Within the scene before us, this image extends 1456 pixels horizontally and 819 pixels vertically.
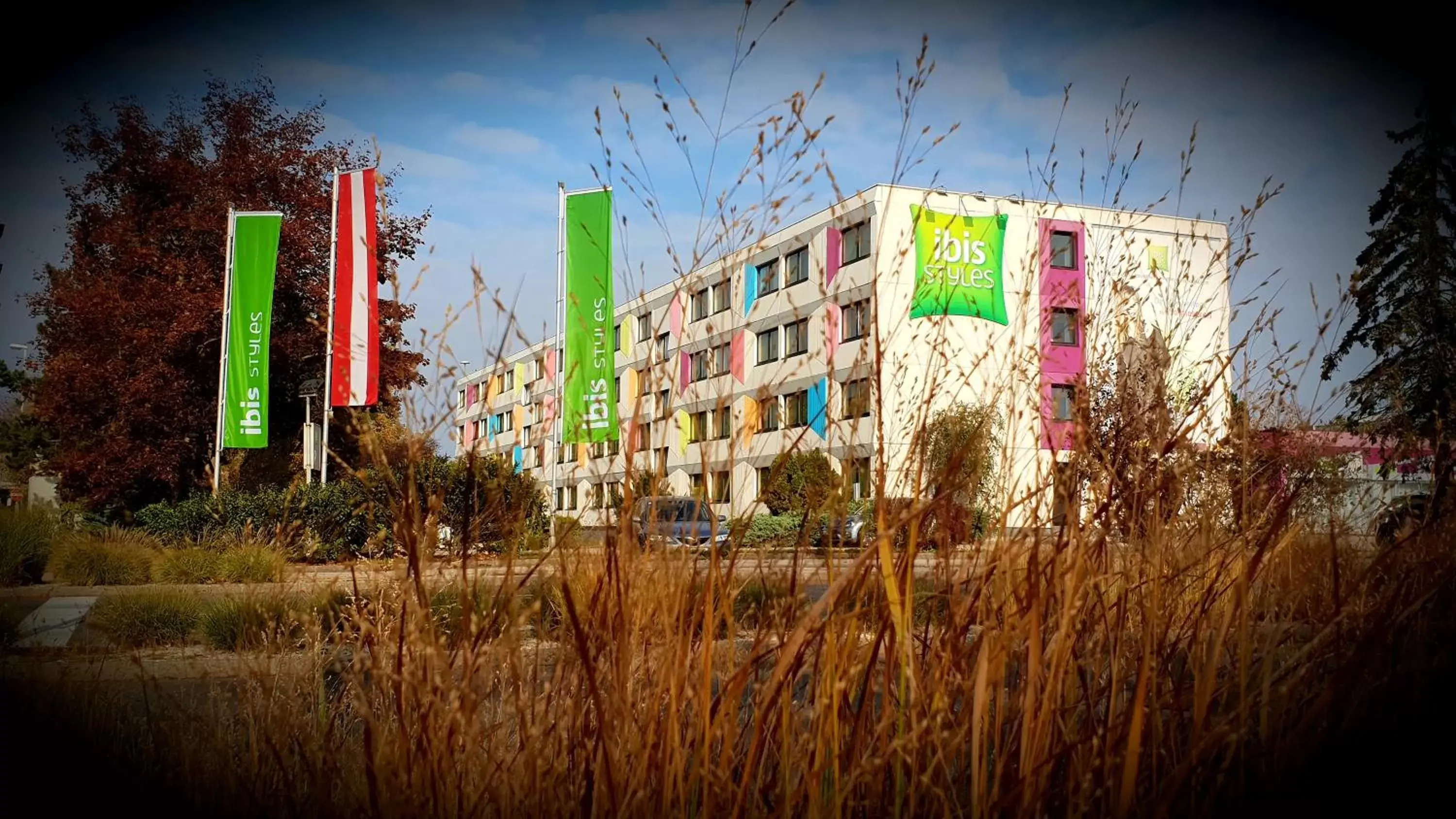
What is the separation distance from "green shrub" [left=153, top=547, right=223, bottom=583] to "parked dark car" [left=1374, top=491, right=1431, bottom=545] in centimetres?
1019

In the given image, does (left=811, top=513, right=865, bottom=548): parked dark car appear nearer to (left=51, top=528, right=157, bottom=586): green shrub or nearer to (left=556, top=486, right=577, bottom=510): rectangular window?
(left=556, top=486, right=577, bottom=510): rectangular window

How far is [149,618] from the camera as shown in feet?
21.2

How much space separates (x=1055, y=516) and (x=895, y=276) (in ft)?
1.79

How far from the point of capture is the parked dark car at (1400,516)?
2492 mm

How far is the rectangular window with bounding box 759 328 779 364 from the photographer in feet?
115

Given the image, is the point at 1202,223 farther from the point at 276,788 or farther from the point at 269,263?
the point at 269,263

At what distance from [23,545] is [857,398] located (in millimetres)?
12339

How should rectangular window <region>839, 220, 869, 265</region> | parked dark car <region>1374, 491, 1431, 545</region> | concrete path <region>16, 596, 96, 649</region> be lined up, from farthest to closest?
rectangular window <region>839, 220, 869, 265</region> → concrete path <region>16, 596, 96, 649</region> → parked dark car <region>1374, 491, 1431, 545</region>

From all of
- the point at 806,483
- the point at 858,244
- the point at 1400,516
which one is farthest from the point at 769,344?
the point at 806,483

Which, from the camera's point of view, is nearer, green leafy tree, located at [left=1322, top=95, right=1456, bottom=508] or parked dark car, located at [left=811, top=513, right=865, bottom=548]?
parked dark car, located at [left=811, top=513, right=865, bottom=548]

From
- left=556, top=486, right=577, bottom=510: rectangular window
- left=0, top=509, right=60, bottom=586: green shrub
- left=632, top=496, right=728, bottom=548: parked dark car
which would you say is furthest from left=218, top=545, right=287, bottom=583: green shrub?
→ left=632, top=496, right=728, bottom=548: parked dark car

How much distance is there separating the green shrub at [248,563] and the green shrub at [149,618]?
2117 mm

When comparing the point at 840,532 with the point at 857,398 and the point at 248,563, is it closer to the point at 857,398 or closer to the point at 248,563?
the point at 857,398

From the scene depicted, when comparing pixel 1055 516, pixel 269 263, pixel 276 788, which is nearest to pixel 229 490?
pixel 269 263
